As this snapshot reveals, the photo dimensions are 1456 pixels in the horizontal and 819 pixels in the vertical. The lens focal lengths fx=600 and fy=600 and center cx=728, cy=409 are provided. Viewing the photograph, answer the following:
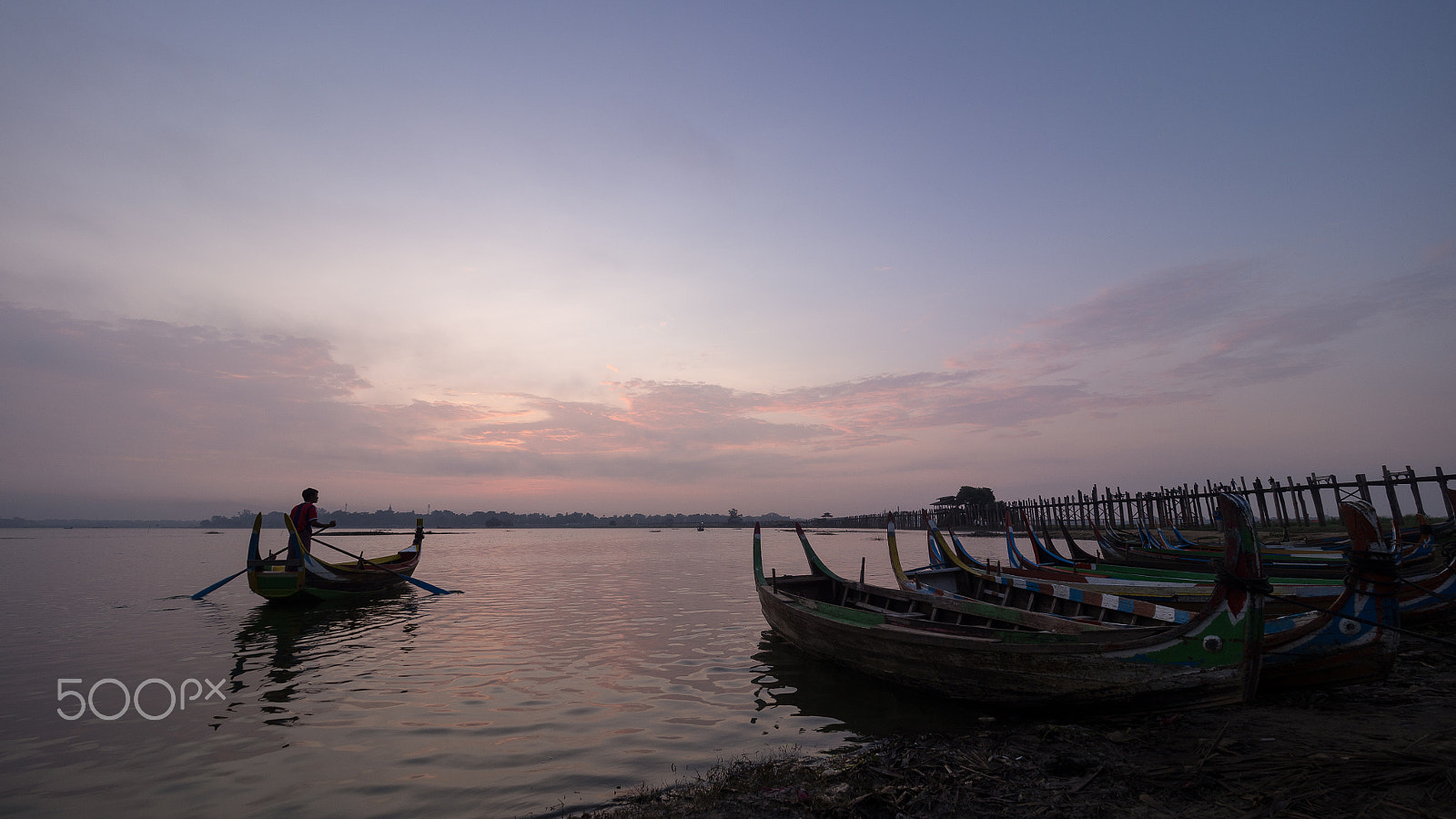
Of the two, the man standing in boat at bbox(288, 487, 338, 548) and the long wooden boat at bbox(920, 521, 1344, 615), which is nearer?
the long wooden boat at bbox(920, 521, 1344, 615)

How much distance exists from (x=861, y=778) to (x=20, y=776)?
8.87 meters

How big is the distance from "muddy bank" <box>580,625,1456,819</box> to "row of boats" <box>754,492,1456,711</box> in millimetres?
408

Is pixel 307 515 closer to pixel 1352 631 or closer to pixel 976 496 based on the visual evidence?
pixel 1352 631

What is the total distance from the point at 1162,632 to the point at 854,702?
161 inches

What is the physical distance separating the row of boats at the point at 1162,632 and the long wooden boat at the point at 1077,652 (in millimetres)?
13

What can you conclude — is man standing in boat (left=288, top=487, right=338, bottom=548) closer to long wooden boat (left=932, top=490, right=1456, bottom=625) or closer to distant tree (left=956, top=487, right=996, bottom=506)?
long wooden boat (left=932, top=490, right=1456, bottom=625)

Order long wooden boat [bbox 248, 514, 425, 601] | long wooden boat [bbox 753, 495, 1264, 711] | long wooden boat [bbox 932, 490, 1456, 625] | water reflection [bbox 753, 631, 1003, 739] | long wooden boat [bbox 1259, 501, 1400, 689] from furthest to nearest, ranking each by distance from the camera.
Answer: long wooden boat [bbox 248, 514, 425, 601]
long wooden boat [bbox 932, 490, 1456, 625]
water reflection [bbox 753, 631, 1003, 739]
long wooden boat [bbox 1259, 501, 1400, 689]
long wooden boat [bbox 753, 495, 1264, 711]

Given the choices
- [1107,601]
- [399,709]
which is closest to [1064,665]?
[1107,601]

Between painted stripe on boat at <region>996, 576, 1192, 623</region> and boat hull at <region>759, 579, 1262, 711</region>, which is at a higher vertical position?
painted stripe on boat at <region>996, 576, 1192, 623</region>

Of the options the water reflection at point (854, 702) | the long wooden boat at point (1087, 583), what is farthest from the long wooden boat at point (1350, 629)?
the water reflection at point (854, 702)

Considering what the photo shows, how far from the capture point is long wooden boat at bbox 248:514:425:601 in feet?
53.2

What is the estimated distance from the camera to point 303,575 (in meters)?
16.4

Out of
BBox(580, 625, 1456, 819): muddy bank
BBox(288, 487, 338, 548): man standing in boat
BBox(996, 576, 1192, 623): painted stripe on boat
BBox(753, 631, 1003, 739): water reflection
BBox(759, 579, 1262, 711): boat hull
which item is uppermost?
BBox(288, 487, 338, 548): man standing in boat

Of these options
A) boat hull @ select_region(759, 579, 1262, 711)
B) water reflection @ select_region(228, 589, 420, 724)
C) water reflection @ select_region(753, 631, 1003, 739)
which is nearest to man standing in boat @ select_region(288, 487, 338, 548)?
water reflection @ select_region(228, 589, 420, 724)
